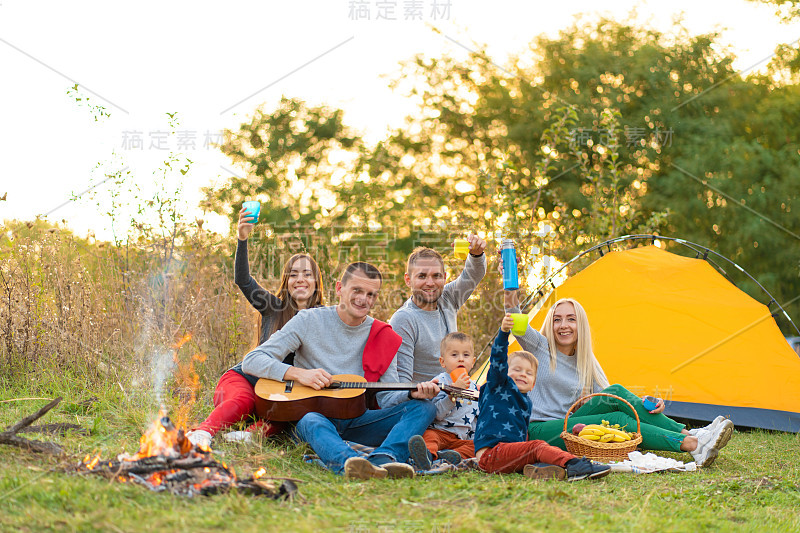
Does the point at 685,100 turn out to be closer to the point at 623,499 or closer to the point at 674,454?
the point at 674,454

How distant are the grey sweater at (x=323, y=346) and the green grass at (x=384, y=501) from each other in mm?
477

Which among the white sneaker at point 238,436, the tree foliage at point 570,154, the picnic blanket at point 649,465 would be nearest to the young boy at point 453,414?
the picnic blanket at point 649,465

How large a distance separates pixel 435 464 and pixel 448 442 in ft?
1.35

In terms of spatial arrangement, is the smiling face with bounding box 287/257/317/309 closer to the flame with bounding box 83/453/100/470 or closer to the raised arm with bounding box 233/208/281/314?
the raised arm with bounding box 233/208/281/314

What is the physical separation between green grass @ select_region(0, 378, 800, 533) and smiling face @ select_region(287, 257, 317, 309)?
1.08 metres

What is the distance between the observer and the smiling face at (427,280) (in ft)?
14.7

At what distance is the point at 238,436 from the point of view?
3.59 metres

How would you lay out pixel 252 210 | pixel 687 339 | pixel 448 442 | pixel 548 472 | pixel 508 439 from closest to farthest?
pixel 548 472, pixel 508 439, pixel 448 442, pixel 252 210, pixel 687 339

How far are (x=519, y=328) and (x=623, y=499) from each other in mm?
876

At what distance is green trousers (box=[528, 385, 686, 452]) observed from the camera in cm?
412

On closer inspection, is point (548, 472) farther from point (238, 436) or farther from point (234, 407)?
point (234, 407)

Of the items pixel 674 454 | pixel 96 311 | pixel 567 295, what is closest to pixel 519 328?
pixel 674 454

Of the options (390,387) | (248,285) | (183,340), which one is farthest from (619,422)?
(183,340)

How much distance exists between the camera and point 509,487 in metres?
3.09
